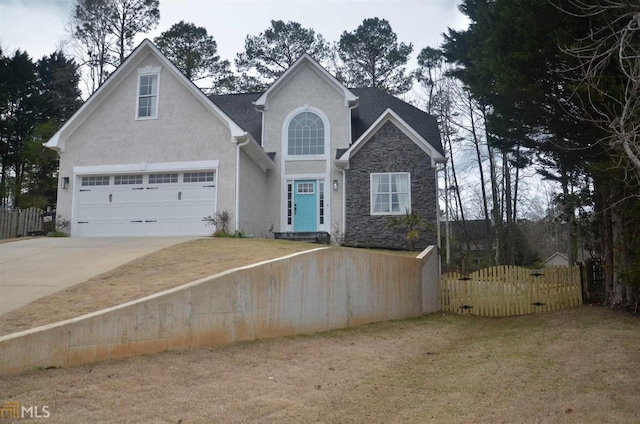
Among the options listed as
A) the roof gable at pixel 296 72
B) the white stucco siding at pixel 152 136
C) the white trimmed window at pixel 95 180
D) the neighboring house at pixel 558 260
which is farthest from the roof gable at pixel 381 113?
the neighboring house at pixel 558 260

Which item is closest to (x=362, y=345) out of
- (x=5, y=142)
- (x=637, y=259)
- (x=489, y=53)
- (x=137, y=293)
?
(x=137, y=293)

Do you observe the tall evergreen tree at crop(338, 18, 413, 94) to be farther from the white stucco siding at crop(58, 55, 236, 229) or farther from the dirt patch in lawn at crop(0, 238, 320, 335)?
the dirt patch in lawn at crop(0, 238, 320, 335)

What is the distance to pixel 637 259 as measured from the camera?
9.20m

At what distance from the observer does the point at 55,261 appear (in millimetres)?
11617

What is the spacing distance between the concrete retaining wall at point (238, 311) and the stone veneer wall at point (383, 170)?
249 inches

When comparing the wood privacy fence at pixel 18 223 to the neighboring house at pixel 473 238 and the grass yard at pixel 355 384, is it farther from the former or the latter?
the neighboring house at pixel 473 238

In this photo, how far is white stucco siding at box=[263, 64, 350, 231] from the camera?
63.2ft

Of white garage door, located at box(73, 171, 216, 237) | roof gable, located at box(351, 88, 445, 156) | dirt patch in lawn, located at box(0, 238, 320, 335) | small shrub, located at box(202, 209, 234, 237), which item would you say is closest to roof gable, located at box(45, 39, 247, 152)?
white garage door, located at box(73, 171, 216, 237)

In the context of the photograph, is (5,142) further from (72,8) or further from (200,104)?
(200,104)

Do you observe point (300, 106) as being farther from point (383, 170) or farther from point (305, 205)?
point (383, 170)

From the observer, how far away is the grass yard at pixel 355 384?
493 centimetres

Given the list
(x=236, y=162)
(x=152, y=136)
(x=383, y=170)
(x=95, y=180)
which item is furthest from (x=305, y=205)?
(x=95, y=180)

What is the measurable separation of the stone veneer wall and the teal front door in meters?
1.26

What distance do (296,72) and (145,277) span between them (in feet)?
41.1
